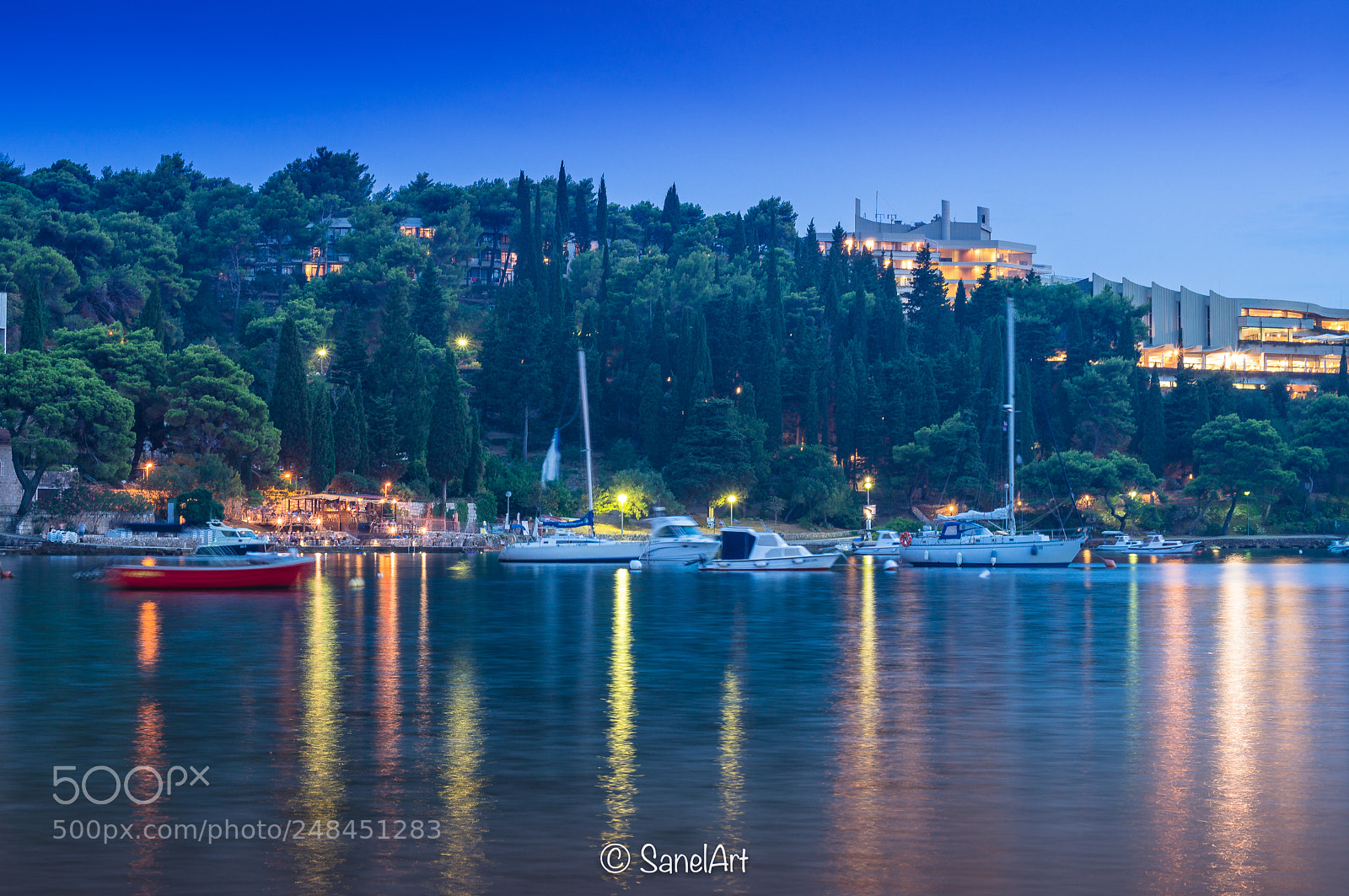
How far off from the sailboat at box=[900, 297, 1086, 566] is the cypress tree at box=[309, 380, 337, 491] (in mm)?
40799

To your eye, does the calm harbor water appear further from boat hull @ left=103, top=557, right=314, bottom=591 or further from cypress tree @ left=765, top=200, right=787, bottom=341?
cypress tree @ left=765, top=200, right=787, bottom=341

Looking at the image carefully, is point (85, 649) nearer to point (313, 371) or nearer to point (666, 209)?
point (313, 371)

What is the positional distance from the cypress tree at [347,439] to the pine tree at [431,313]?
27.3 metres

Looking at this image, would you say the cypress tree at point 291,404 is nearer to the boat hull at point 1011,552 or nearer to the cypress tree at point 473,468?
the cypress tree at point 473,468

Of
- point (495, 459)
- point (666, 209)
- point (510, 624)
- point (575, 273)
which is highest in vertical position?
point (666, 209)

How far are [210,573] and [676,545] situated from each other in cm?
3087

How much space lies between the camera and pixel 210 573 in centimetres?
5700

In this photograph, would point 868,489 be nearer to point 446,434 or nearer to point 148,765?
point 446,434

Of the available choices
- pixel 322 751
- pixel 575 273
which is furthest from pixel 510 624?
pixel 575 273

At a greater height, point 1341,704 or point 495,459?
point 495,459

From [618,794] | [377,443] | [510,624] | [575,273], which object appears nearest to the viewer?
[618,794]

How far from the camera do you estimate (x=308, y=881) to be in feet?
42.7

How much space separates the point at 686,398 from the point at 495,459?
1780cm

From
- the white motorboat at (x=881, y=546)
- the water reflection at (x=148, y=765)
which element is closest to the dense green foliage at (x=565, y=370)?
the white motorboat at (x=881, y=546)
